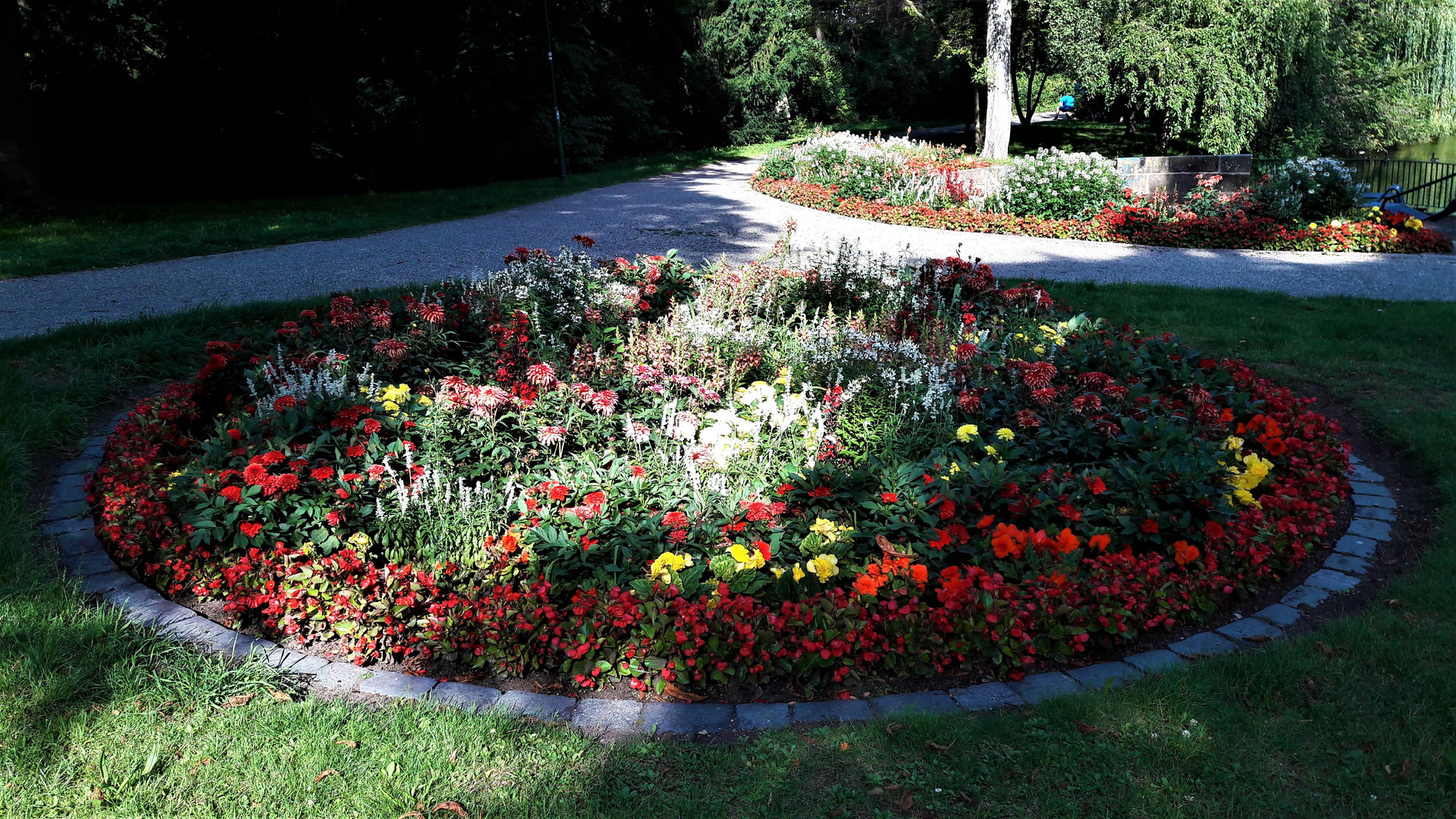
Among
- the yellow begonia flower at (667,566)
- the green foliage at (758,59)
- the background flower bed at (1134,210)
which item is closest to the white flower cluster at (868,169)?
the background flower bed at (1134,210)

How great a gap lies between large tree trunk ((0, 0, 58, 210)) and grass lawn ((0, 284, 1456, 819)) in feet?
38.8

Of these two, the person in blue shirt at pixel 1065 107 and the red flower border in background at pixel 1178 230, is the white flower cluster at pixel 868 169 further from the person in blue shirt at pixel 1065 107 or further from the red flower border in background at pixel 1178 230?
the person in blue shirt at pixel 1065 107

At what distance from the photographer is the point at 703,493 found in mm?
3525

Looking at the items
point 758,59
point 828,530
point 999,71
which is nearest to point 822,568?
point 828,530

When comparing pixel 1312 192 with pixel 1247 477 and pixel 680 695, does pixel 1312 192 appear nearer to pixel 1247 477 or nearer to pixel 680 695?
pixel 1247 477

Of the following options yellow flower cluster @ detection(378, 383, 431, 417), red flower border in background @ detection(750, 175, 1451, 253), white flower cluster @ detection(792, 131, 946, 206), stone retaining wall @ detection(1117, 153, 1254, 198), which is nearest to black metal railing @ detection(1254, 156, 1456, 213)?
stone retaining wall @ detection(1117, 153, 1254, 198)

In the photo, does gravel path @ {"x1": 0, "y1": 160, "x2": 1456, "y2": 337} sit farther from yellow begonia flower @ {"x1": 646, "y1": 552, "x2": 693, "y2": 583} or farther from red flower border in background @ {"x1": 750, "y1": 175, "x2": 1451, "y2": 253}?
yellow begonia flower @ {"x1": 646, "y1": 552, "x2": 693, "y2": 583}

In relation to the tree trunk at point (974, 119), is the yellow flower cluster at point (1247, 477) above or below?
below

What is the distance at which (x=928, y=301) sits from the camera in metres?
5.70

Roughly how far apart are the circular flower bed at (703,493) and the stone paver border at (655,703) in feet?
0.31

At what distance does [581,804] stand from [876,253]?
7.65 metres

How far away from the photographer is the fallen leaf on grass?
2779mm

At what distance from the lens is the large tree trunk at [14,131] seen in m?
12.1

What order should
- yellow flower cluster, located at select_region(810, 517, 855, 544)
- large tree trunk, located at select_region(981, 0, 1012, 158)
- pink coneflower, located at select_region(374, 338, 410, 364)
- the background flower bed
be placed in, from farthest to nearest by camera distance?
large tree trunk, located at select_region(981, 0, 1012, 158) < the background flower bed < pink coneflower, located at select_region(374, 338, 410, 364) < yellow flower cluster, located at select_region(810, 517, 855, 544)
